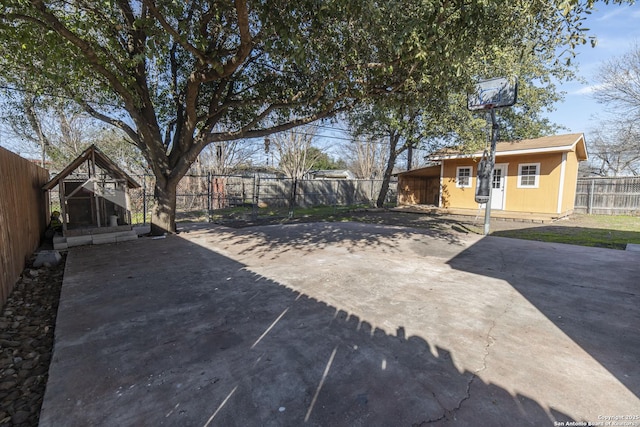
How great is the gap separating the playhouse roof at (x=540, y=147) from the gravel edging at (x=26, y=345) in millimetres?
14340

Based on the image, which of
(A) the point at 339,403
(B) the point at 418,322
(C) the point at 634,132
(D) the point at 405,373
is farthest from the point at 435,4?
(C) the point at 634,132

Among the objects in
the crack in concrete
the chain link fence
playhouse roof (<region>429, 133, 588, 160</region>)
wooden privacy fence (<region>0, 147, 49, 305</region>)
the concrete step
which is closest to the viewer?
the crack in concrete

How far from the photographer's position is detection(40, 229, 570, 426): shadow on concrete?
1.86m

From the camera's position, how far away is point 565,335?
2.88 metres

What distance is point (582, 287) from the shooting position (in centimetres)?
417

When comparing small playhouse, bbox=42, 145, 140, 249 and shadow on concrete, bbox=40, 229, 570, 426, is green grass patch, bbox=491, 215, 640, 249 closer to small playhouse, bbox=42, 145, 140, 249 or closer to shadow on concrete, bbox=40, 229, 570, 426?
shadow on concrete, bbox=40, 229, 570, 426

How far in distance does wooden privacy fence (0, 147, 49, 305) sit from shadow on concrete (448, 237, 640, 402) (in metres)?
6.37

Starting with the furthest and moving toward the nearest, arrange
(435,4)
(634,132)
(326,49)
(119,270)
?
(634,132) → (326,49) → (119,270) → (435,4)

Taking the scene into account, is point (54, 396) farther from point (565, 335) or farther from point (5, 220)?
point (565, 335)

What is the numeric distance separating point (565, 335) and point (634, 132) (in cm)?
2226

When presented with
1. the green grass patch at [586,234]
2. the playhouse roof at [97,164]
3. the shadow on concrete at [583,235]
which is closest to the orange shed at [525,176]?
the green grass patch at [586,234]

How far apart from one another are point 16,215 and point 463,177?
615 inches

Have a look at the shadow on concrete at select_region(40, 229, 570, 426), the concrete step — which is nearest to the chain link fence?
the concrete step

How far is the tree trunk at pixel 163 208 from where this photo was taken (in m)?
8.27
